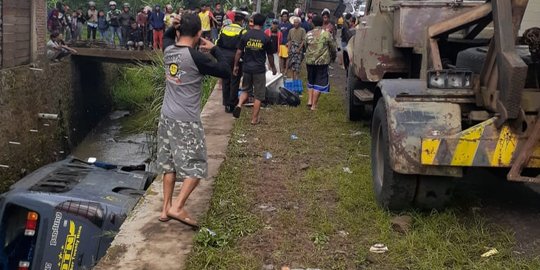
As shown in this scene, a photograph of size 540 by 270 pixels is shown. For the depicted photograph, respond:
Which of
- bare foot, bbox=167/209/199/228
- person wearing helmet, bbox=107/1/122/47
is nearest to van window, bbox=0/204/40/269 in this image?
bare foot, bbox=167/209/199/228

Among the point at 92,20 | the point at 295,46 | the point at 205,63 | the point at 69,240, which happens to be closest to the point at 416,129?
the point at 205,63

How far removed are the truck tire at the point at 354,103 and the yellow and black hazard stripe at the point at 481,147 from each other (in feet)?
13.6

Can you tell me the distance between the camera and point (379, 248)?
12.6 ft

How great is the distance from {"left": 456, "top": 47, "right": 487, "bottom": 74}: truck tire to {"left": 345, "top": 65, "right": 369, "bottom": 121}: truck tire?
2.85m

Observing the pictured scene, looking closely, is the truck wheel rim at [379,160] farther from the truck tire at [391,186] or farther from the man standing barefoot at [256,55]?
the man standing barefoot at [256,55]

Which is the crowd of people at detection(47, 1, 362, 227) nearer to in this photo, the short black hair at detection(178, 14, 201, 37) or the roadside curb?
the short black hair at detection(178, 14, 201, 37)

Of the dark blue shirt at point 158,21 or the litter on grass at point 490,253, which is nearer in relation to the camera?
the litter on grass at point 490,253

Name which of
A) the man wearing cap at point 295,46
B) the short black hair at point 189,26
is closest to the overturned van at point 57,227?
the short black hair at point 189,26

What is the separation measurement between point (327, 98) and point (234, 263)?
772 centimetres

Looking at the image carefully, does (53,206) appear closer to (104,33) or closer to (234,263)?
(234,263)

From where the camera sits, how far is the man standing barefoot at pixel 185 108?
4.05m

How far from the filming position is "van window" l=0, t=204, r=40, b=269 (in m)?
5.59

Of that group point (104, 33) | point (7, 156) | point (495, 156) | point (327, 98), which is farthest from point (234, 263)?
point (104, 33)

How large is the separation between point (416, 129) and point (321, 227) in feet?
3.25
